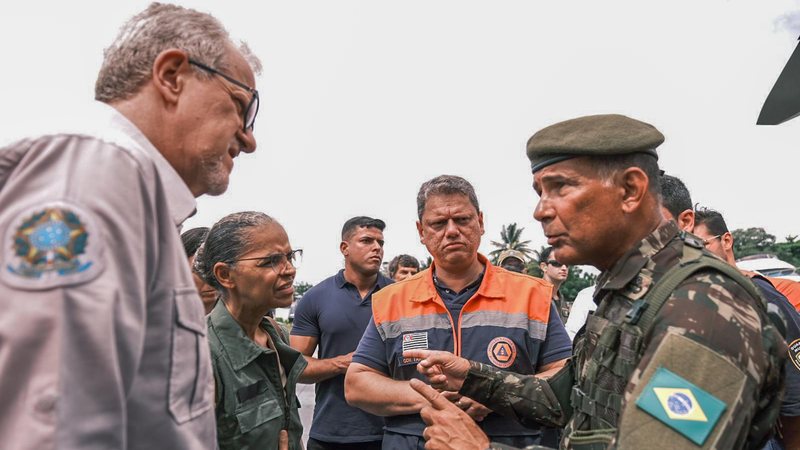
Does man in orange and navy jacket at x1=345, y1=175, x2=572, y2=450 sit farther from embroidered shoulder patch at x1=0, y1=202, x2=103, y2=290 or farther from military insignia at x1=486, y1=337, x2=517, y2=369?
embroidered shoulder patch at x1=0, y1=202, x2=103, y2=290

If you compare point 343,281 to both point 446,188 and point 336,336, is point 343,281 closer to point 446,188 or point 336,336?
point 336,336

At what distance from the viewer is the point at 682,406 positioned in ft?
5.13

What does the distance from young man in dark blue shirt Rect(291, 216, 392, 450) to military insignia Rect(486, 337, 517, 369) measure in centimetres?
170

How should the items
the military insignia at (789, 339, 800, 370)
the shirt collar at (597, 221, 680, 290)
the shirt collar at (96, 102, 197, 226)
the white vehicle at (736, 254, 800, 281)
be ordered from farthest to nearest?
the white vehicle at (736, 254, 800, 281) < the military insignia at (789, 339, 800, 370) < the shirt collar at (597, 221, 680, 290) < the shirt collar at (96, 102, 197, 226)

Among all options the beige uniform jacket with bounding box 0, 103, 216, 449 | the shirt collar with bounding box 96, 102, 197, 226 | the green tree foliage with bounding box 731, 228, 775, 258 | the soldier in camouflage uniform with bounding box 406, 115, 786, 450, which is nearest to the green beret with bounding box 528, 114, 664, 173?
the soldier in camouflage uniform with bounding box 406, 115, 786, 450

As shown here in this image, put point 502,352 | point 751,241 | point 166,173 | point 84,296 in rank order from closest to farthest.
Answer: point 84,296 → point 166,173 → point 502,352 → point 751,241

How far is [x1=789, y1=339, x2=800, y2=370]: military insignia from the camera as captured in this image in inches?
132

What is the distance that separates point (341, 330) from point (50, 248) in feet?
13.5

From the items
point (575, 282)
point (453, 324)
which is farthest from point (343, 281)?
point (575, 282)

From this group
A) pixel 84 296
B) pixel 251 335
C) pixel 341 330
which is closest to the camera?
pixel 84 296

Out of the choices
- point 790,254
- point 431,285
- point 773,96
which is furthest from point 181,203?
point 790,254

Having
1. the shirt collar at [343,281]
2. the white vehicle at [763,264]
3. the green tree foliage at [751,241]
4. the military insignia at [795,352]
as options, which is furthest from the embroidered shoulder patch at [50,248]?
the green tree foliage at [751,241]

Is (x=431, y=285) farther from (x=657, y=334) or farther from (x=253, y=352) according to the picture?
(x=657, y=334)

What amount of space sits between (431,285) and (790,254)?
175 feet
